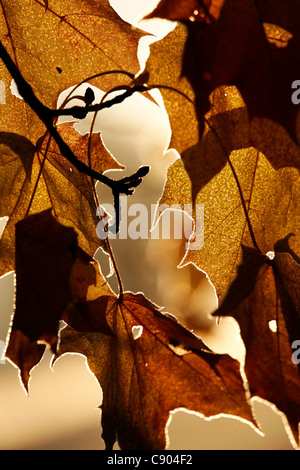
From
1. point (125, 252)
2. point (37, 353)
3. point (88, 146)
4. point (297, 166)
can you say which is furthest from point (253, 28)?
point (125, 252)

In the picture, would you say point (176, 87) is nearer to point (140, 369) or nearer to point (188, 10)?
point (188, 10)

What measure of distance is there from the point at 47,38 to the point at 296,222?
22.0 inches

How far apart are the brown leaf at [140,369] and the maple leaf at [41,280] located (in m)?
0.14

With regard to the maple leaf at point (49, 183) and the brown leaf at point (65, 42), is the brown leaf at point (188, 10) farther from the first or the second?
the maple leaf at point (49, 183)

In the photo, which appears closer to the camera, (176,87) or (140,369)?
(176,87)

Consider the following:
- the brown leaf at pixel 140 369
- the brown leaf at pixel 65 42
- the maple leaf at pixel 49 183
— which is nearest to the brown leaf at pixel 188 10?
the brown leaf at pixel 65 42

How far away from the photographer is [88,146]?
0.99m

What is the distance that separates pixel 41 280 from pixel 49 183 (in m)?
0.26

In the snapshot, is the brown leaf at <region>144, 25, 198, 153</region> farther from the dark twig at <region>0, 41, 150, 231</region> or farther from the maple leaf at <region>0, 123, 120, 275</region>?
the maple leaf at <region>0, 123, 120, 275</region>

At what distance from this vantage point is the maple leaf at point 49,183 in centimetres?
97

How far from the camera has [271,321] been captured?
895mm

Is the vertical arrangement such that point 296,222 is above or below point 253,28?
below

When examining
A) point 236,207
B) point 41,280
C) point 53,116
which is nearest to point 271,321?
point 236,207

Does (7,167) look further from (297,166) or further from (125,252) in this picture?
(125,252)
